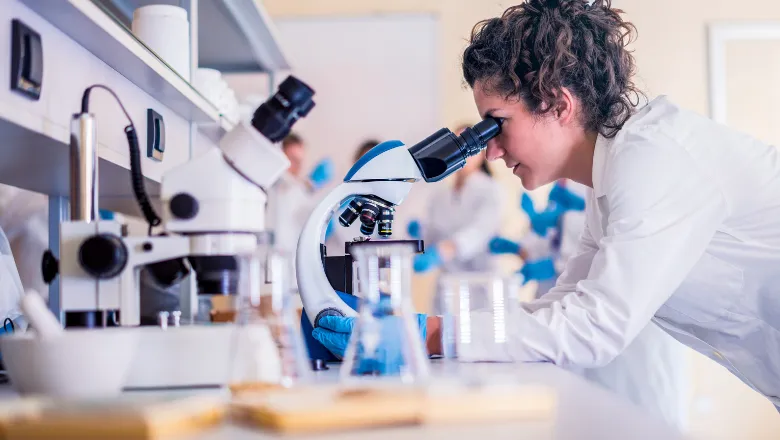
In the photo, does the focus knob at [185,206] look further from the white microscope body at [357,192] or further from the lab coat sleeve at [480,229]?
the lab coat sleeve at [480,229]

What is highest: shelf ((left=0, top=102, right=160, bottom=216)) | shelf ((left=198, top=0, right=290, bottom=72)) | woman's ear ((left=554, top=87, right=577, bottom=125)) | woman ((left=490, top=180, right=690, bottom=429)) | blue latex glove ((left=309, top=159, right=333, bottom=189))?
shelf ((left=198, top=0, right=290, bottom=72))

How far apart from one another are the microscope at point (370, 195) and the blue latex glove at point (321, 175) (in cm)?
365

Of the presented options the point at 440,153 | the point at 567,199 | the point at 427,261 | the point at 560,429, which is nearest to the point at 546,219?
the point at 567,199

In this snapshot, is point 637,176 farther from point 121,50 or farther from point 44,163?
point 44,163

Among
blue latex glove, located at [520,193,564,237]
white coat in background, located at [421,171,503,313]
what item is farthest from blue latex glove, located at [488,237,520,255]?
white coat in background, located at [421,171,503,313]

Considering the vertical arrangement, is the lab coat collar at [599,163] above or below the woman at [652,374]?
above

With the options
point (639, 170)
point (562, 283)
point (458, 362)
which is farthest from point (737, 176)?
point (458, 362)

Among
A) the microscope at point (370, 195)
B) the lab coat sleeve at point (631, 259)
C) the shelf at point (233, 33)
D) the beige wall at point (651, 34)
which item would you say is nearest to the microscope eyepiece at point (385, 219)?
the microscope at point (370, 195)

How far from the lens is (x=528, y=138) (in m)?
1.53

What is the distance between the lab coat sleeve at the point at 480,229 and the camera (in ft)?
15.2

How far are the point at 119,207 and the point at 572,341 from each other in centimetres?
160

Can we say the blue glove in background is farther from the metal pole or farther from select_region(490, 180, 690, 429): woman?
select_region(490, 180, 690, 429): woman

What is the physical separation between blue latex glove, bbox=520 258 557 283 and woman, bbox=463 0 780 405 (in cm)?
178

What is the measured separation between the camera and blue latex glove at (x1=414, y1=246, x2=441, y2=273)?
4492 millimetres
